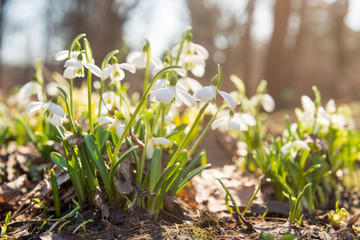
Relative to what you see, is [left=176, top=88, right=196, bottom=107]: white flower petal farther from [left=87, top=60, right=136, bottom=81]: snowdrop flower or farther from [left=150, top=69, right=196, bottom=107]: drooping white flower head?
[left=87, top=60, right=136, bottom=81]: snowdrop flower

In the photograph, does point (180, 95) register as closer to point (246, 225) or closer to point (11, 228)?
point (246, 225)

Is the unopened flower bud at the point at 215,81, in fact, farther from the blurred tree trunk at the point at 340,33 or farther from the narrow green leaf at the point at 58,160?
the blurred tree trunk at the point at 340,33

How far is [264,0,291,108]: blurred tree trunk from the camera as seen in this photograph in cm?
807

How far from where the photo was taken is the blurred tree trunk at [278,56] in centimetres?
807

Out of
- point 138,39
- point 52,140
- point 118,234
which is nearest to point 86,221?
point 118,234

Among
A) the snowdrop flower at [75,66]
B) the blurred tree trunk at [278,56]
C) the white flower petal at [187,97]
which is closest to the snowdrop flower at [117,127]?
the snowdrop flower at [75,66]

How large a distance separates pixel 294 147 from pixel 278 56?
704cm

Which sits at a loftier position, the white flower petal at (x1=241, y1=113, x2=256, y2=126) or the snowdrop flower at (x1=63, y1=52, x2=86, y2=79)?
the snowdrop flower at (x1=63, y1=52, x2=86, y2=79)

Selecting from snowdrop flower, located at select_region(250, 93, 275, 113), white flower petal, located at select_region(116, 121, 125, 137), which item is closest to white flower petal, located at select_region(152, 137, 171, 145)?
white flower petal, located at select_region(116, 121, 125, 137)

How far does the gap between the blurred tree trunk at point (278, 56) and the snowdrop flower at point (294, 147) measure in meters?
6.81

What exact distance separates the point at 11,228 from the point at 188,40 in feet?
3.90

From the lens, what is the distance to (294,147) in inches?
71.3

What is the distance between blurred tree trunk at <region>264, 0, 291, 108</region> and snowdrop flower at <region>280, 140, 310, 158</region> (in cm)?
681

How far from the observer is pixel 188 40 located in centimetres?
162
